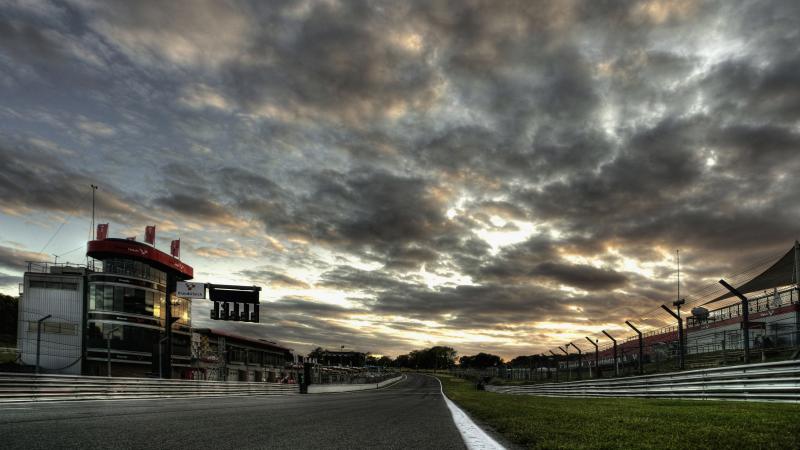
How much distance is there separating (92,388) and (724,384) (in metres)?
23.8

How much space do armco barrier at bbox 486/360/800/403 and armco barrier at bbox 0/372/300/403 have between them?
900 inches

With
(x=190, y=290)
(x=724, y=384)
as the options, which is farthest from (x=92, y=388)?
(x=724, y=384)

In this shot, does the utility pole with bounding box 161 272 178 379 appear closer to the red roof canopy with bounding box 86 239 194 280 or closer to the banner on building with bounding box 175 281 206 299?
the red roof canopy with bounding box 86 239 194 280

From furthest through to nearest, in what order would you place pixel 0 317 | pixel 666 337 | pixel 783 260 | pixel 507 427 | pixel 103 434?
pixel 0 317 → pixel 666 337 → pixel 783 260 → pixel 507 427 → pixel 103 434

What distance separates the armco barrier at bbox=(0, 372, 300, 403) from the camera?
18250mm

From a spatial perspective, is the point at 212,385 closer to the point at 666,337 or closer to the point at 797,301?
the point at 797,301

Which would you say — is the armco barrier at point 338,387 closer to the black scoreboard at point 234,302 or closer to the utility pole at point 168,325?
the black scoreboard at point 234,302

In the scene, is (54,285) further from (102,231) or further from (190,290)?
(190,290)

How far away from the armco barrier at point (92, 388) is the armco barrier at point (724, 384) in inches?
900

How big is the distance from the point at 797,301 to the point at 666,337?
27935mm

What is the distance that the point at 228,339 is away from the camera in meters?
95.1

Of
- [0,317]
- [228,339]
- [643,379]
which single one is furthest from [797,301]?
[0,317]

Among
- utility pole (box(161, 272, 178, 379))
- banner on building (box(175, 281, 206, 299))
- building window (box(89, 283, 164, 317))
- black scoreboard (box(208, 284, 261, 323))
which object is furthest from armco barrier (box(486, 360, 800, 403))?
building window (box(89, 283, 164, 317))

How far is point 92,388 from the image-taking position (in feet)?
72.8
